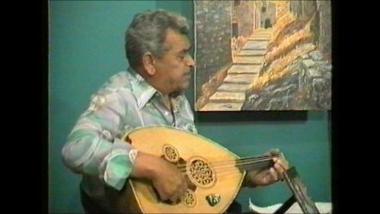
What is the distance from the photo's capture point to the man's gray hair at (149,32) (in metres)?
0.74

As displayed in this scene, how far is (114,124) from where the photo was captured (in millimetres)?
729

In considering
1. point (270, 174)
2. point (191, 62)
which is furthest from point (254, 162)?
point (191, 62)

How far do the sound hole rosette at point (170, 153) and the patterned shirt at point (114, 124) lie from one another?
28 millimetres

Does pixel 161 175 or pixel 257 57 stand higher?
pixel 257 57

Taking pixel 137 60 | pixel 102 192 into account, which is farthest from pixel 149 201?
pixel 137 60

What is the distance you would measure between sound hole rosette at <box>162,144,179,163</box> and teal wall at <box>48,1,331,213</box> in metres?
0.04

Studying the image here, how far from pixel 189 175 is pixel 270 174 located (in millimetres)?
90

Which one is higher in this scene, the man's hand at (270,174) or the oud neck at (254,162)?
the oud neck at (254,162)

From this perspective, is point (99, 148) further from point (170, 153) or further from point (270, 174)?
point (270, 174)

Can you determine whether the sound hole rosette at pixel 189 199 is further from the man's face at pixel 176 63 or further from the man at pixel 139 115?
the man's face at pixel 176 63

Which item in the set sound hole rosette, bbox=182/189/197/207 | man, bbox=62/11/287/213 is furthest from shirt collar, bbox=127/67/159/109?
sound hole rosette, bbox=182/189/197/207

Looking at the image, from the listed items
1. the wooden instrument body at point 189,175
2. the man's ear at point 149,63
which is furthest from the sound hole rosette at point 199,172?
the man's ear at point 149,63
